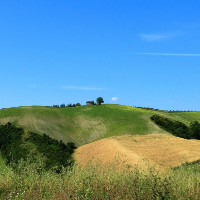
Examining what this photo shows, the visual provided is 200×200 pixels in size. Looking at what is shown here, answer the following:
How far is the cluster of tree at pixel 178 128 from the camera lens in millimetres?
30266

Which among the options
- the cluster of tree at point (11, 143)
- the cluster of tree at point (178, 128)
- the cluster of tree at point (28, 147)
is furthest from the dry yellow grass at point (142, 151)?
the cluster of tree at point (11, 143)

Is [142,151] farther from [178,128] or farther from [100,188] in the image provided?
[100,188]

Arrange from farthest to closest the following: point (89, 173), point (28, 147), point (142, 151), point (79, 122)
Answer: point (79, 122)
point (28, 147)
point (142, 151)
point (89, 173)

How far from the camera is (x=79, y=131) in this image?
28.7 m

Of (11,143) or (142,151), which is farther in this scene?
(11,143)

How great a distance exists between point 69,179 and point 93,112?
66.7ft

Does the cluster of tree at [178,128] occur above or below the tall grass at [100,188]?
above

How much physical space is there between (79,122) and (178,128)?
9609 millimetres

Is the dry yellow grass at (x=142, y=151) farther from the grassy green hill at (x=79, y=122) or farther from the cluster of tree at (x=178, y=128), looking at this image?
the cluster of tree at (x=178, y=128)

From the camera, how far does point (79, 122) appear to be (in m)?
30.6

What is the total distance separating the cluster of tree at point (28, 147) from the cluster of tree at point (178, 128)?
9.94m

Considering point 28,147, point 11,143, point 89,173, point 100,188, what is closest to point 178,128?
point 28,147

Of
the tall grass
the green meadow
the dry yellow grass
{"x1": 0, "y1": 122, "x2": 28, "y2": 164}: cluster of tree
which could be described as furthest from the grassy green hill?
the tall grass

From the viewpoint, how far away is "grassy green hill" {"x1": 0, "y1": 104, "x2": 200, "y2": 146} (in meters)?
27.4
